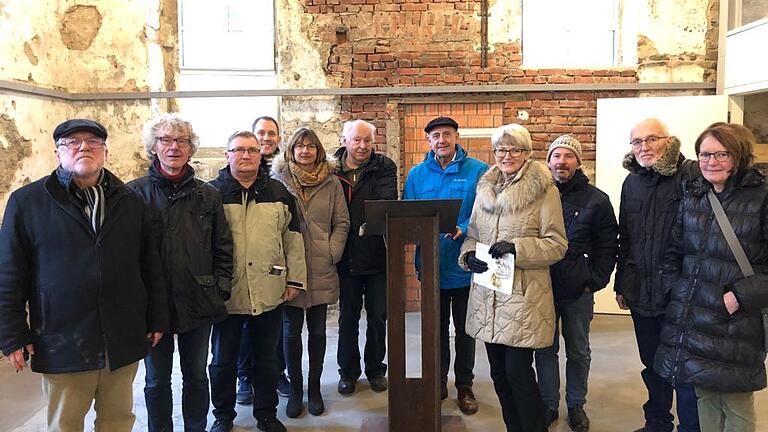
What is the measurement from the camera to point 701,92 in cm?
534

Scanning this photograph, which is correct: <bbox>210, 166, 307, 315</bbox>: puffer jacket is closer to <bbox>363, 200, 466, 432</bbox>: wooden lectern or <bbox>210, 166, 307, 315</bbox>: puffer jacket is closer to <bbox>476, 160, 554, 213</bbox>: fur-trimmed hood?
<bbox>363, 200, 466, 432</bbox>: wooden lectern

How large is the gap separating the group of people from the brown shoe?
0.04 feet

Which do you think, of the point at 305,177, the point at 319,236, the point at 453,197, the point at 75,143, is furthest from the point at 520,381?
the point at 75,143

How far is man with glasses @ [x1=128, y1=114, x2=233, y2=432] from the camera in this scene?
2508mm

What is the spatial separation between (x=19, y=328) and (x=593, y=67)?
5.10 m

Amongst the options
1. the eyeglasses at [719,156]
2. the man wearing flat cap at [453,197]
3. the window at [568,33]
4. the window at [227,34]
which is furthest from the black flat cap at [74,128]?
the window at [568,33]

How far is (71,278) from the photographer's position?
6.86 feet

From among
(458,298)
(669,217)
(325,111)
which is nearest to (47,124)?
(325,111)

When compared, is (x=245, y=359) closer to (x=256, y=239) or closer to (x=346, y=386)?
(x=346, y=386)

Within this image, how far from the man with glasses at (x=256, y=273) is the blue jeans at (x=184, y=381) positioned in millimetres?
178

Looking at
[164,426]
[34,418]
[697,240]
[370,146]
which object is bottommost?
[34,418]

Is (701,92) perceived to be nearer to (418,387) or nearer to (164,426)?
(418,387)

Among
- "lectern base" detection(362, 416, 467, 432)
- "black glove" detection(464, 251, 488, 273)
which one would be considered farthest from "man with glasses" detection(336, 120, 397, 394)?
"black glove" detection(464, 251, 488, 273)

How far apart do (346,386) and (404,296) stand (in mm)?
1235
